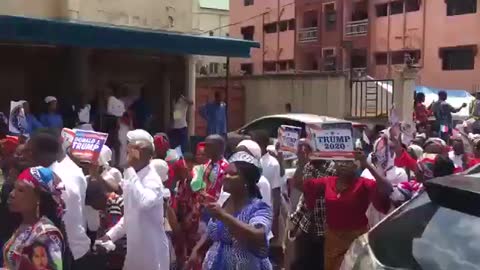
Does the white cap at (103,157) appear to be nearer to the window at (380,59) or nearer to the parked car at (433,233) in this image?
the parked car at (433,233)

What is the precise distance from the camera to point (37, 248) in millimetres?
4145

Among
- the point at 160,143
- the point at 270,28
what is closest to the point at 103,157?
the point at 160,143

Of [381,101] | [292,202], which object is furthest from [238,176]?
[381,101]

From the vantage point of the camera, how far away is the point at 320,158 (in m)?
6.81

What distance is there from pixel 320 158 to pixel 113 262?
186 centimetres

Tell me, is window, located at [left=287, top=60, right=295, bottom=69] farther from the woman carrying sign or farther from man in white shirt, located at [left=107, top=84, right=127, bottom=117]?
the woman carrying sign

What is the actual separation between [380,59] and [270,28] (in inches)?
426

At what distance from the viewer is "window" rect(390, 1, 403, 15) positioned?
39.9 m

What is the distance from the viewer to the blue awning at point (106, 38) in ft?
45.5

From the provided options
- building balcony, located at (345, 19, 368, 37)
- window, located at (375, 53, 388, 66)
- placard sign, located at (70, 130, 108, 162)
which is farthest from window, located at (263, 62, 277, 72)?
placard sign, located at (70, 130, 108, 162)

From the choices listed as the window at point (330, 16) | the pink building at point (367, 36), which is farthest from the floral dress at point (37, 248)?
the window at point (330, 16)

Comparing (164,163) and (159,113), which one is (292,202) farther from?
(159,113)

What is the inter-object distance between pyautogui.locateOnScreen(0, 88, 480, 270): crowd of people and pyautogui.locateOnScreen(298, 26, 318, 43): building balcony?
37651 mm

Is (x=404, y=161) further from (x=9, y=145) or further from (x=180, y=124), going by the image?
(x=180, y=124)
